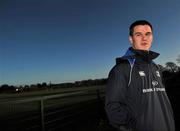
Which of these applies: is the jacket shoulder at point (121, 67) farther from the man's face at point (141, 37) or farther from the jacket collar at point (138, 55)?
the man's face at point (141, 37)

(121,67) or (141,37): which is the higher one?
(141,37)

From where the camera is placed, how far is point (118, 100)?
279 centimetres

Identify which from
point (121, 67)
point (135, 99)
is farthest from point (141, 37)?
point (135, 99)

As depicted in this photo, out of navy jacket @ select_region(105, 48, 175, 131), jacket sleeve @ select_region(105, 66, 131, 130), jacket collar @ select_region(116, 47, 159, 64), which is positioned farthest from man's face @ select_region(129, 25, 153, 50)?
jacket sleeve @ select_region(105, 66, 131, 130)

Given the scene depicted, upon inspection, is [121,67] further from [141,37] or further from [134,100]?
[141,37]

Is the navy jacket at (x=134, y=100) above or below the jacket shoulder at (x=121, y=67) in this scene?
below

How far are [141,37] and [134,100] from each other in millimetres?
666

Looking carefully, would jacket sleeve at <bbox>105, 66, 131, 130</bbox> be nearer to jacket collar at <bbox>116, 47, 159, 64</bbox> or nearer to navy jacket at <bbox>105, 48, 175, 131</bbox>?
navy jacket at <bbox>105, 48, 175, 131</bbox>

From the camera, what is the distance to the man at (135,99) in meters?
2.75

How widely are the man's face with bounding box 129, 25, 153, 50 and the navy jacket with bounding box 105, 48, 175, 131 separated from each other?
7.7 inches

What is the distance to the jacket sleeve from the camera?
2779 mm

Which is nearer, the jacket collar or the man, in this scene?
the man

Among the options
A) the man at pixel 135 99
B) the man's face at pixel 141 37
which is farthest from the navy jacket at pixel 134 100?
the man's face at pixel 141 37

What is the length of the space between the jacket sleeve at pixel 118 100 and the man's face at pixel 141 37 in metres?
0.38
